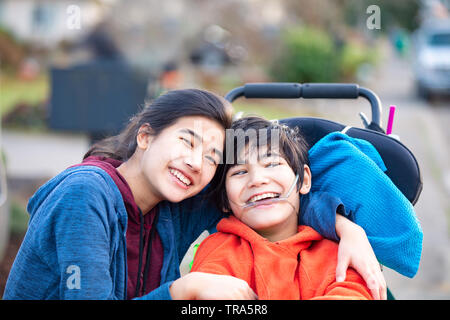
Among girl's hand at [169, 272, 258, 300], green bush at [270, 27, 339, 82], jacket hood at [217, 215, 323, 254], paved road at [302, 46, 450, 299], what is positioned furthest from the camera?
green bush at [270, 27, 339, 82]

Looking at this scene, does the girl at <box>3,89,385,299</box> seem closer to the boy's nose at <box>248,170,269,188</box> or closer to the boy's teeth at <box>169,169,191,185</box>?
the boy's teeth at <box>169,169,191,185</box>

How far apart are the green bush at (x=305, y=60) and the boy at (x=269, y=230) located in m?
12.1

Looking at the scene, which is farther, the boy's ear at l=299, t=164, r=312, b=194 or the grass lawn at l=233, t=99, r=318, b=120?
the grass lawn at l=233, t=99, r=318, b=120

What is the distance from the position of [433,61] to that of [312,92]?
469 inches

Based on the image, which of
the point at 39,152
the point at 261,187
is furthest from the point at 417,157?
the point at 261,187

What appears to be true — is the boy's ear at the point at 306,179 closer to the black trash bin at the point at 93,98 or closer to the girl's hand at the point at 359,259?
the girl's hand at the point at 359,259

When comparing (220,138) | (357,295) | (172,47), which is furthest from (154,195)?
(172,47)

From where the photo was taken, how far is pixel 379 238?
201 cm

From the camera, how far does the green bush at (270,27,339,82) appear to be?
549 inches

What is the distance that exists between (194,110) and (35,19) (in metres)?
26.1

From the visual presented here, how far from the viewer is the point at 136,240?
200cm

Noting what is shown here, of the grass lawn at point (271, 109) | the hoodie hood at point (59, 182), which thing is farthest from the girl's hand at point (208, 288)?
the grass lawn at point (271, 109)

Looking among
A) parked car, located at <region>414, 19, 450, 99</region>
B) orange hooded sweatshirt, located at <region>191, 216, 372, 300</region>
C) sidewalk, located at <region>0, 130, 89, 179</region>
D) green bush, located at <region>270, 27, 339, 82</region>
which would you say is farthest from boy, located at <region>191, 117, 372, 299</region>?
parked car, located at <region>414, 19, 450, 99</region>

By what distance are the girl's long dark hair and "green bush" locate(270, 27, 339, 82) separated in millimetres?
12107
